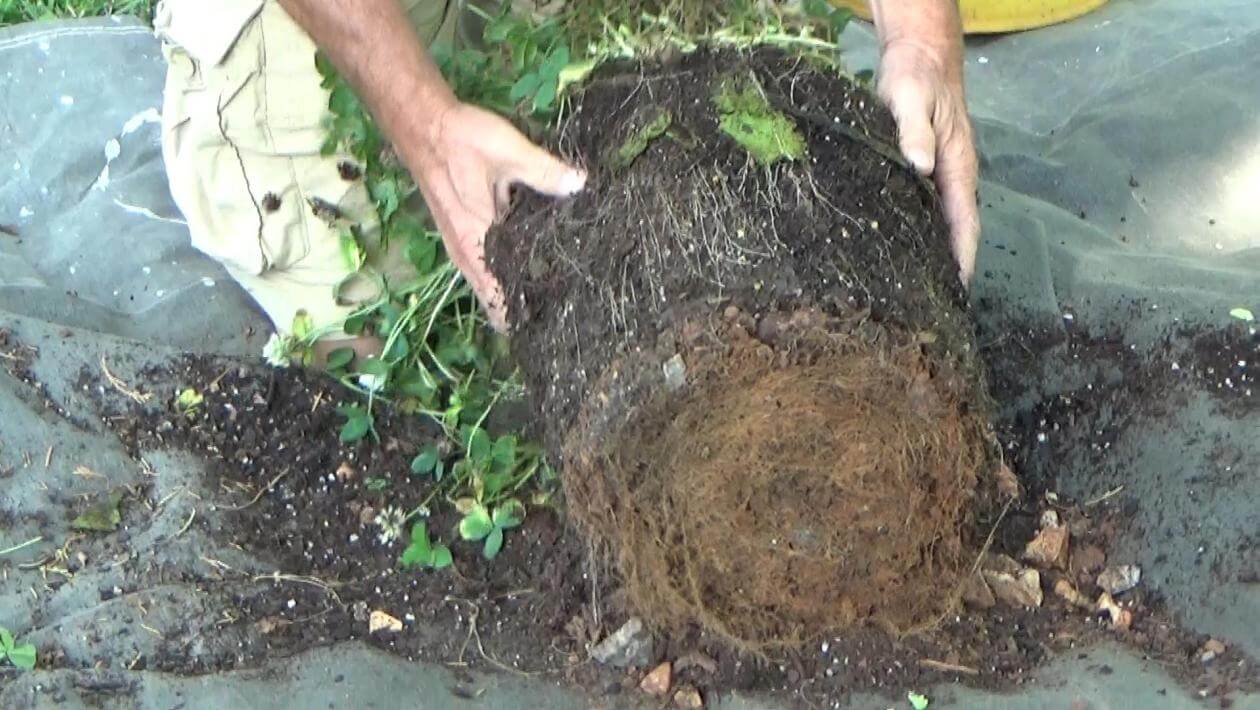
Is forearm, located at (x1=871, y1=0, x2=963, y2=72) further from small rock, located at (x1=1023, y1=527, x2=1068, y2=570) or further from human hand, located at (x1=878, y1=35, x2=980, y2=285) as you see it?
small rock, located at (x1=1023, y1=527, x2=1068, y2=570)

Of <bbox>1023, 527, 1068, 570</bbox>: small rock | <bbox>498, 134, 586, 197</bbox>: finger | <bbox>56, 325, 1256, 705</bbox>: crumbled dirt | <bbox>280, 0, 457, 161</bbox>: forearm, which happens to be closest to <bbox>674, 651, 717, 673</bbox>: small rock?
<bbox>56, 325, 1256, 705</bbox>: crumbled dirt

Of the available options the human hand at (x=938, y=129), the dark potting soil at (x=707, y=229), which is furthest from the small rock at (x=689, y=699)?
the human hand at (x=938, y=129)

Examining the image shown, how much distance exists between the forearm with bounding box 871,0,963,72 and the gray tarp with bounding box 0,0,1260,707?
16.3 inches

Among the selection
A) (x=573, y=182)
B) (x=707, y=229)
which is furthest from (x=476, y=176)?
(x=707, y=229)

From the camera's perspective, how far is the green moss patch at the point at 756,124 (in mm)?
1231

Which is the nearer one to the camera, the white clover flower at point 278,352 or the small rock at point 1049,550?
the small rock at point 1049,550

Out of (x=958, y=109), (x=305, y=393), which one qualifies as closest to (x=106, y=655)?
(x=305, y=393)

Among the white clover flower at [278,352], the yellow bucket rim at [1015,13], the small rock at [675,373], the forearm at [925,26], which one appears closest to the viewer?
the small rock at [675,373]

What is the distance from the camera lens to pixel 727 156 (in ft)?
4.05

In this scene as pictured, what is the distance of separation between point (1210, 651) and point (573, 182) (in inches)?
33.2

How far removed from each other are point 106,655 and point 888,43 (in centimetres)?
115

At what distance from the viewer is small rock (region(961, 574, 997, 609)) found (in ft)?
4.60

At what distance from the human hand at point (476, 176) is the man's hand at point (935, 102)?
0.37 meters

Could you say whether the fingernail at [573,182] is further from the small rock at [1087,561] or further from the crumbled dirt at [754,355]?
the small rock at [1087,561]
